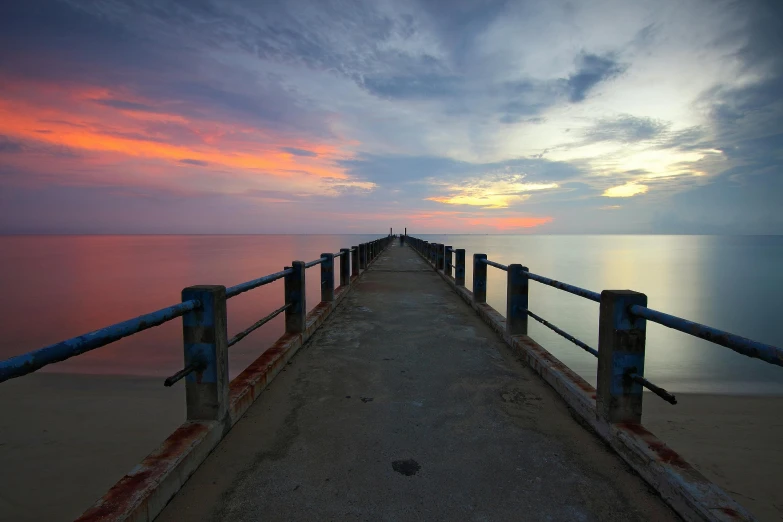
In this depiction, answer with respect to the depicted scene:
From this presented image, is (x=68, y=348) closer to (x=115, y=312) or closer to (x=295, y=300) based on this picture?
(x=295, y=300)

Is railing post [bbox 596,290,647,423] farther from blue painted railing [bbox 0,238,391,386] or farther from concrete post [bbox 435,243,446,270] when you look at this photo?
concrete post [bbox 435,243,446,270]

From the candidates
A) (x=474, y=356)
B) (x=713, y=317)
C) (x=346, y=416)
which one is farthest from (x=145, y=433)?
(x=713, y=317)

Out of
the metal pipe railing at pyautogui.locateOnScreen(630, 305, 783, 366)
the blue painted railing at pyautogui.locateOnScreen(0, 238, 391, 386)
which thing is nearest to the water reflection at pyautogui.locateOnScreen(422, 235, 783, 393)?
the metal pipe railing at pyautogui.locateOnScreen(630, 305, 783, 366)

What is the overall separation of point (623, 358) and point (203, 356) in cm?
319

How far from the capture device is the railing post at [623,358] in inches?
115

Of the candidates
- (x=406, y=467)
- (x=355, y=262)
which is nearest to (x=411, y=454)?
(x=406, y=467)

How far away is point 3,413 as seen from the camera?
756 cm

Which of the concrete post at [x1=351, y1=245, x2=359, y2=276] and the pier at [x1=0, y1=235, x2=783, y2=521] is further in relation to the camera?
the concrete post at [x1=351, y1=245, x2=359, y2=276]

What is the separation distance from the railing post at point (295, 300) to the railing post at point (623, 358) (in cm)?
394

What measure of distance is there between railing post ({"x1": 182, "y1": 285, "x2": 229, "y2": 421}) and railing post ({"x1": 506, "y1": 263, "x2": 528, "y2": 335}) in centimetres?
386

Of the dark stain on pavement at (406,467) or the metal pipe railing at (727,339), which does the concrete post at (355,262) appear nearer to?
the dark stain on pavement at (406,467)

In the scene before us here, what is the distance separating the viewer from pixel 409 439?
3004mm

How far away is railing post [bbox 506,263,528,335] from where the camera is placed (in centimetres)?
547

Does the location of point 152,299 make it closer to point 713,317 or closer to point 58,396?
point 58,396
